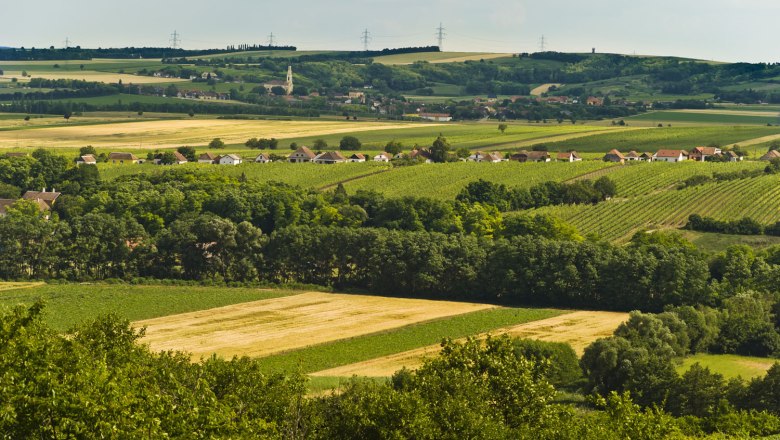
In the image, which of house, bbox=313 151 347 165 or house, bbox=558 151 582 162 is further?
house, bbox=558 151 582 162

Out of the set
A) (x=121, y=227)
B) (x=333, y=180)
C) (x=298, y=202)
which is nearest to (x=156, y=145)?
(x=333, y=180)

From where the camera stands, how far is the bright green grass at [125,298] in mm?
71312

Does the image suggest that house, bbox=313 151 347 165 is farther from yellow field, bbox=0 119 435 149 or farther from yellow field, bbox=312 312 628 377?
yellow field, bbox=312 312 628 377

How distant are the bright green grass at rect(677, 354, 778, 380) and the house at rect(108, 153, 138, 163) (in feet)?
296

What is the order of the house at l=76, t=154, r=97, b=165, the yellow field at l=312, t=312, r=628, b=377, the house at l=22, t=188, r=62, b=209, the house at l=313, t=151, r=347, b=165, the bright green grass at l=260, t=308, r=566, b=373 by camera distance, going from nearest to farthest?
the yellow field at l=312, t=312, r=628, b=377 < the bright green grass at l=260, t=308, r=566, b=373 < the house at l=22, t=188, r=62, b=209 < the house at l=76, t=154, r=97, b=165 < the house at l=313, t=151, r=347, b=165

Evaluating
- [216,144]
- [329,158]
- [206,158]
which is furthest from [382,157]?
[216,144]

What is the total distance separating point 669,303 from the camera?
74.0 meters

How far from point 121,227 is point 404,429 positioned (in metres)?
58.5

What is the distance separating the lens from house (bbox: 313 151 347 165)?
14488cm

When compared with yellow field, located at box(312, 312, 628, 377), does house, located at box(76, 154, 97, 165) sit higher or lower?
higher

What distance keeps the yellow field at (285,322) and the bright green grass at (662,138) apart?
8455cm

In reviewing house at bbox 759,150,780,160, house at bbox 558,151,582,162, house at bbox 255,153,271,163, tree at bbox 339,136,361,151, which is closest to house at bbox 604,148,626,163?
house at bbox 558,151,582,162

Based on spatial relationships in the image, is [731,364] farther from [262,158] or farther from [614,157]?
[262,158]

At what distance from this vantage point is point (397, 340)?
65.6m
